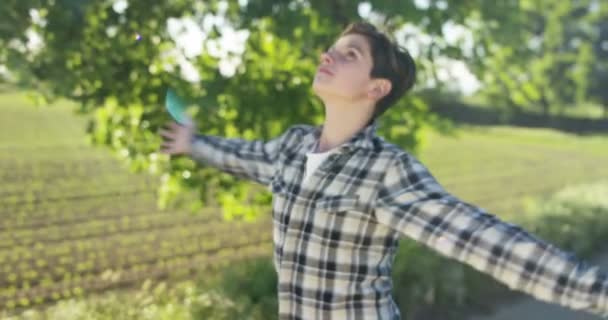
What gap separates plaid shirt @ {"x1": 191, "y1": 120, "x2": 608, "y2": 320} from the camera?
1588 mm

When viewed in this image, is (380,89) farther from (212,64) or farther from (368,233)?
(212,64)

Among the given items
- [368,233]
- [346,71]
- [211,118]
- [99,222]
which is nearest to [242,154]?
[346,71]

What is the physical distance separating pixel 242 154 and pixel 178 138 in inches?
11.3

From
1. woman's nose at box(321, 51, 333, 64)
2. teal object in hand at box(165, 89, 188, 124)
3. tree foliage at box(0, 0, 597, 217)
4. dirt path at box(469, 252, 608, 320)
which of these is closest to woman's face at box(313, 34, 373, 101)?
woman's nose at box(321, 51, 333, 64)

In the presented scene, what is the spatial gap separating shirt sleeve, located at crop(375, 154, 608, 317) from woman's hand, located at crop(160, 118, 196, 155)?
1.02 metres

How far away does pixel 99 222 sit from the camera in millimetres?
9188

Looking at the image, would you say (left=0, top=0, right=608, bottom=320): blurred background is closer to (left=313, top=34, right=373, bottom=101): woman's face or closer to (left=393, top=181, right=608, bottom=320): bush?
(left=393, top=181, right=608, bottom=320): bush

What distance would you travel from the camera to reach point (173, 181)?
4.73 meters

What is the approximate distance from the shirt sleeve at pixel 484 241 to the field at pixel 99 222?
3.64 metres

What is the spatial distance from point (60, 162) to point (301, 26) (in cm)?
1211

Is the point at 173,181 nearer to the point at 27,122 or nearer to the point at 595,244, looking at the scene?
the point at 595,244

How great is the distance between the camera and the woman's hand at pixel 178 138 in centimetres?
255

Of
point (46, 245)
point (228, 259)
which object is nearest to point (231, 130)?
point (228, 259)

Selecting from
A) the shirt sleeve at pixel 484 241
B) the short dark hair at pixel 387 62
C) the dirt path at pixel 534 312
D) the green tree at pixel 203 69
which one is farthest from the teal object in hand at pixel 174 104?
the dirt path at pixel 534 312
